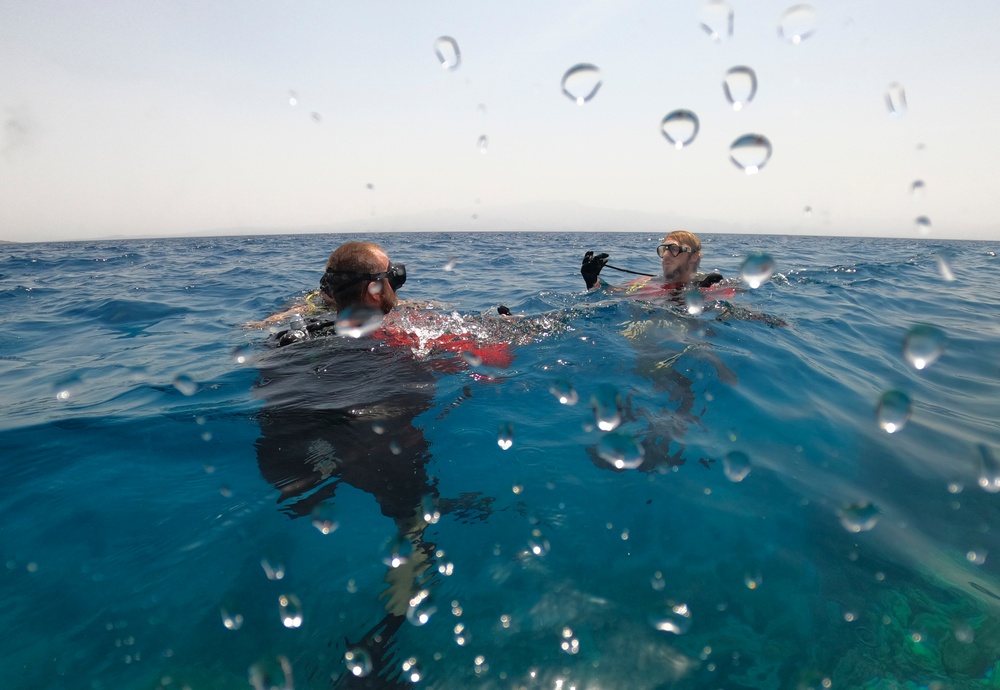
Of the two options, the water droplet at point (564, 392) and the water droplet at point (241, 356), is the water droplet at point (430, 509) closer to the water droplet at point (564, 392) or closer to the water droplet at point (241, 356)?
the water droplet at point (564, 392)

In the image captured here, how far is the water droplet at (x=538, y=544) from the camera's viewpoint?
250cm

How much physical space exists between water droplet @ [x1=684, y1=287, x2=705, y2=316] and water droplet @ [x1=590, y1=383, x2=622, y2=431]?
302 cm

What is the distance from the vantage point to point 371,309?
3.69m

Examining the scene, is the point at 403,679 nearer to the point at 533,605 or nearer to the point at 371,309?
the point at 533,605

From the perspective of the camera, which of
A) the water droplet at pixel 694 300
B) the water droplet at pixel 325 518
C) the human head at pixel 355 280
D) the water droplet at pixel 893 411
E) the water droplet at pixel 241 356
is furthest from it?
the water droplet at pixel 694 300

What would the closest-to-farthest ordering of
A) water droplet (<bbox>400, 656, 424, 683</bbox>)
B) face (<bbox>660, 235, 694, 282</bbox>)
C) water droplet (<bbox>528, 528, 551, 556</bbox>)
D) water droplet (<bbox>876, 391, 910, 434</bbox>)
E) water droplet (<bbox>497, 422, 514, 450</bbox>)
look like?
water droplet (<bbox>400, 656, 424, 683</bbox>) → water droplet (<bbox>528, 528, 551, 556</bbox>) → water droplet (<bbox>497, 422, 514, 450</bbox>) → water droplet (<bbox>876, 391, 910, 434</bbox>) → face (<bbox>660, 235, 694, 282</bbox>)

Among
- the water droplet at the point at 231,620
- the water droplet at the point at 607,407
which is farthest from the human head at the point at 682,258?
the water droplet at the point at 231,620

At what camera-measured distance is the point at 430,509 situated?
2.75m

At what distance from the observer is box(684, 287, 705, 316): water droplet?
667 cm

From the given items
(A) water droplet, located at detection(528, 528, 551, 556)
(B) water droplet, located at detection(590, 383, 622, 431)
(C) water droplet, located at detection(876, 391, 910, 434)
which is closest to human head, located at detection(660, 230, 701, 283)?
(C) water droplet, located at detection(876, 391, 910, 434)

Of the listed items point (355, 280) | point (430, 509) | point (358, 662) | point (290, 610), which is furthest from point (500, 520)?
point (355, 280)

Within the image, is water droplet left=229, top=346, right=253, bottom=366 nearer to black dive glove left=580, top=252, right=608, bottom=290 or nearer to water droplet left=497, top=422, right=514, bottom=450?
water droplet left=497, top=422, right=514, bottom=450

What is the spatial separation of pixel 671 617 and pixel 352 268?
303 centimetres

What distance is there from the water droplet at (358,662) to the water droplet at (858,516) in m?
2.73
